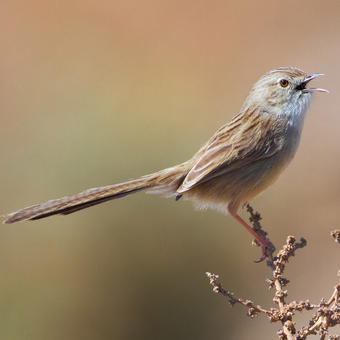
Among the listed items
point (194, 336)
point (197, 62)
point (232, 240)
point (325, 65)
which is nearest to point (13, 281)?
point (194, 336)

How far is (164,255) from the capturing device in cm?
792

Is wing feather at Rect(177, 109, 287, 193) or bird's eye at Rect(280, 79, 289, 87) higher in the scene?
bird's eye at Rect(280, 79, 289, 87)

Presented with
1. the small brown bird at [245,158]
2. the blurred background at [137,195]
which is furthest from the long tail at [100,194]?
the blurred background at [137,195]

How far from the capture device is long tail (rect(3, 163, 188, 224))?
4660 mm

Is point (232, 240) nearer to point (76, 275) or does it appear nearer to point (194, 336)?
point (194, 336)

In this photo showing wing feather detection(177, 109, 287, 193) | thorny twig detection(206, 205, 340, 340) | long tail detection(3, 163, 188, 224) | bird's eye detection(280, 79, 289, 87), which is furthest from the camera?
bird's eye detection(280, 79, 289, 87)

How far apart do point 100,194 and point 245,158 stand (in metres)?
1.18

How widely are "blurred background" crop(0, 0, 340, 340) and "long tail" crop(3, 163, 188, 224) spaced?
2.42 metres

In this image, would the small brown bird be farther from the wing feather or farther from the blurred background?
the blurred background

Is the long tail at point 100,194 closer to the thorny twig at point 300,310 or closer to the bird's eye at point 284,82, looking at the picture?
the bird's eye at point 284,82

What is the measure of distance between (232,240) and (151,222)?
125cm

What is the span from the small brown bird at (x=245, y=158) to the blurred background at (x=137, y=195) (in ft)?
7.99

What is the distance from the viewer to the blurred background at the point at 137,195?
25.2 ft

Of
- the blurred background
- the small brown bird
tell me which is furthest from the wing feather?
the blurred background
